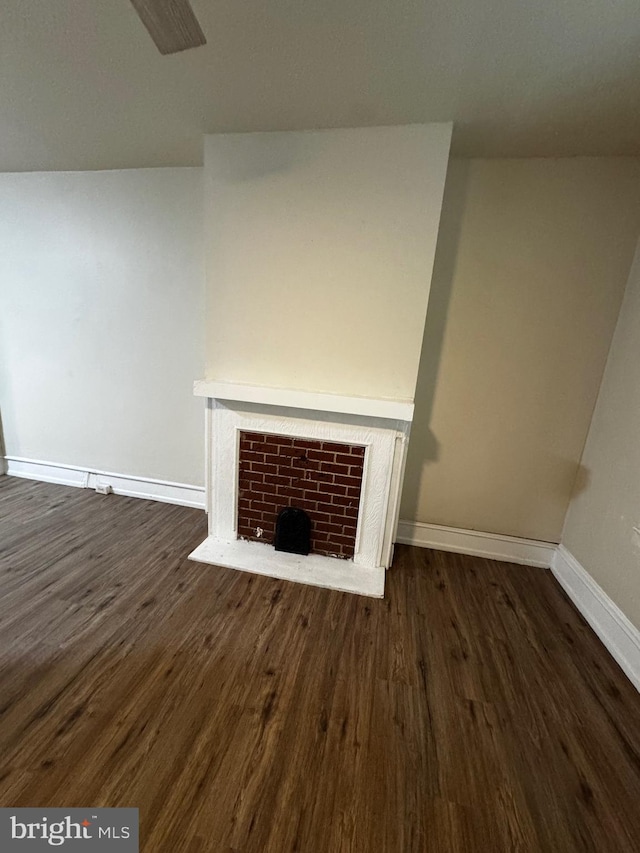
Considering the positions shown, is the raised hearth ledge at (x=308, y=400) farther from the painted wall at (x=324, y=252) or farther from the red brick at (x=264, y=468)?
the red brick at (x=264, y=468)

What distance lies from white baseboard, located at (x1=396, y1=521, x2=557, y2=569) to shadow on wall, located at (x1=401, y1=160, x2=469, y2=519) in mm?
144

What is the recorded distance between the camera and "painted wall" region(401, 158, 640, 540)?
190cm

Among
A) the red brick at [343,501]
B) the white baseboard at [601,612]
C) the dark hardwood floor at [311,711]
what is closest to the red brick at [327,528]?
the red brick at [343,501]

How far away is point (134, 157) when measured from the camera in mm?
2209

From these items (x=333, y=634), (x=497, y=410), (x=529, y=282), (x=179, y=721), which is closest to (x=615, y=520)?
(x=497, y=410)

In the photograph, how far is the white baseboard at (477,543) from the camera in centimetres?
227

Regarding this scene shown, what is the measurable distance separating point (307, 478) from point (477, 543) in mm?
1262

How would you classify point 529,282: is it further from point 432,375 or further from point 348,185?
point 348,185

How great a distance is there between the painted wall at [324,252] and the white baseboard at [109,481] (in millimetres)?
1292

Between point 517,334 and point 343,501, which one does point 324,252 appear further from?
point 343,501

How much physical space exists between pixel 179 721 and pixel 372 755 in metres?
0.68

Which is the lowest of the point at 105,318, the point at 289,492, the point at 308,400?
the point at 289,492

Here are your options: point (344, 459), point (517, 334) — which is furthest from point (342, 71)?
point (344, 459)

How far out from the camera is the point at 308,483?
2.13 m
